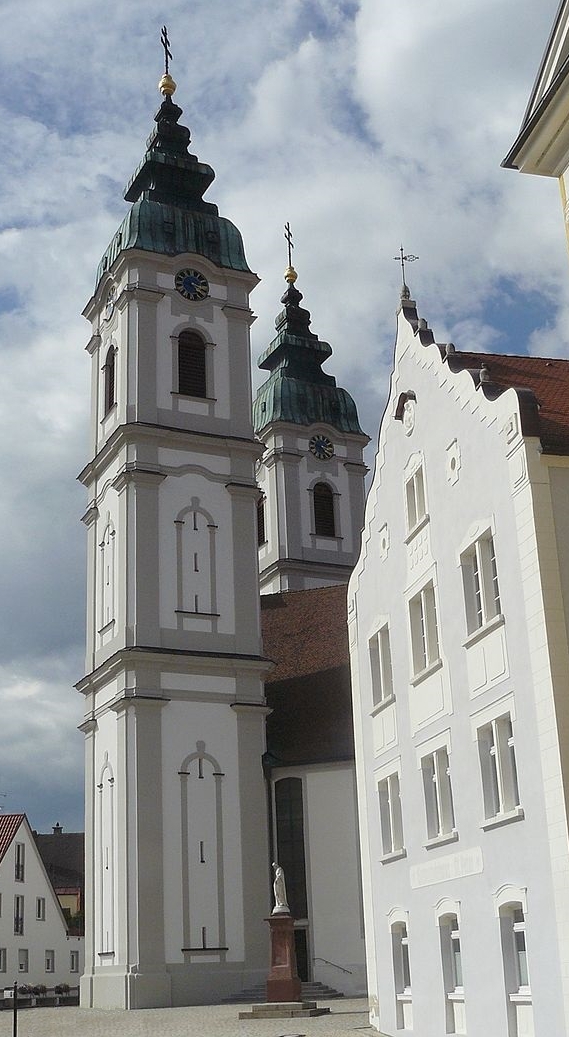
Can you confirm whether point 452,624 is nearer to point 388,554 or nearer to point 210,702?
point 388,554

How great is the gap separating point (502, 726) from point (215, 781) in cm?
1867

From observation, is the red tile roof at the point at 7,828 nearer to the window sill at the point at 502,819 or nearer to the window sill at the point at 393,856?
the window sill at the point at 393,856

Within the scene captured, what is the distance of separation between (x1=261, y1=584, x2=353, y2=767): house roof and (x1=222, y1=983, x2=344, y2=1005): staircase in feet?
19.0

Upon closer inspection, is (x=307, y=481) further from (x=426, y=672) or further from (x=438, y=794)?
(x=438, y=794)

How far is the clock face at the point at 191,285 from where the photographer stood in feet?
130

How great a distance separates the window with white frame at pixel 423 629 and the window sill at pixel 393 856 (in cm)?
306

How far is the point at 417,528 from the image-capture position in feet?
68.5

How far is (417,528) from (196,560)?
16784 mm

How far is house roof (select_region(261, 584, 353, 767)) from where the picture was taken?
35.9 metres

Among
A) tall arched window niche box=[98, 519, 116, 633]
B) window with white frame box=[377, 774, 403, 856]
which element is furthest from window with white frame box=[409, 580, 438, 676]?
tall arched window niche box=[98, 519, 116, 633]

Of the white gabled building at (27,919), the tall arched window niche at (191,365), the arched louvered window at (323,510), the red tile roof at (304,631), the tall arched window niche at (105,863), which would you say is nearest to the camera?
the tall arched window niche at (105,863)

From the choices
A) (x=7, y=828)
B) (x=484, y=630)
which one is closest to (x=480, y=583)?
(x=484, y=630)

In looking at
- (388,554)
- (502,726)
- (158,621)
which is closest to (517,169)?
(502,726)

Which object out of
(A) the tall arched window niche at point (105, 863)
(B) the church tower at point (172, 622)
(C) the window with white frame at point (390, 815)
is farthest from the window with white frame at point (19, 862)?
(C) the window with white frame at point (390, 815)
